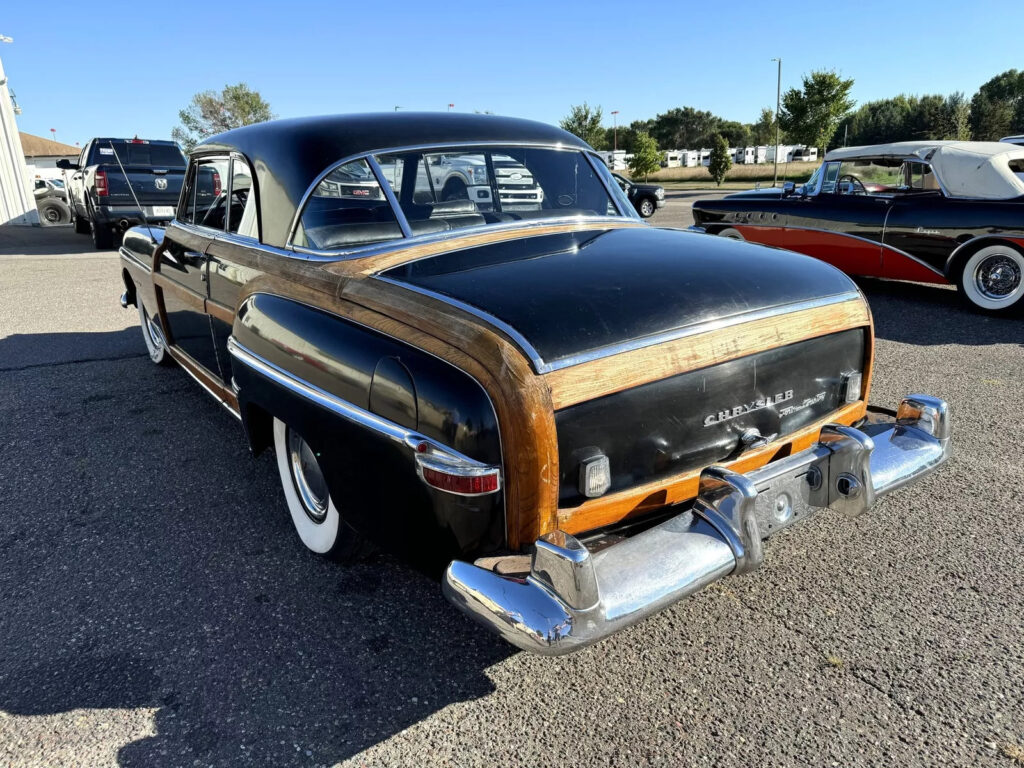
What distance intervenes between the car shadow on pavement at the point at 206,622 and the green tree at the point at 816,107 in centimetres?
3510

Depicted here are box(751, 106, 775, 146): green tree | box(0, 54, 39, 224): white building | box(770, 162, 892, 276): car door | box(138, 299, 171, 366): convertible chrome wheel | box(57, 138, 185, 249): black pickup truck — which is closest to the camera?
box(138, 299, 171, 366): convertible chrome wheel

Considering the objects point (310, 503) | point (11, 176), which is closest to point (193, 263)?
point (310, 503)

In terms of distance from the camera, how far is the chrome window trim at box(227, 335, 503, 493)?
5.92ft

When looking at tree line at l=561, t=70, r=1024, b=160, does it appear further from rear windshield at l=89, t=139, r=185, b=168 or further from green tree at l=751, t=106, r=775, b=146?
rear windshield at l=89, t=139, r=185, b=168

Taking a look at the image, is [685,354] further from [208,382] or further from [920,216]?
[920,216]

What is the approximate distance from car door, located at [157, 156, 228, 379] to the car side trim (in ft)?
3.31

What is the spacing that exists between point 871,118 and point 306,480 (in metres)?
69.0

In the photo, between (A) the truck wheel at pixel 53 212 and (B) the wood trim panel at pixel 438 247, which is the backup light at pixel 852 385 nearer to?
(B) the wood trim panel at pixel 438 247

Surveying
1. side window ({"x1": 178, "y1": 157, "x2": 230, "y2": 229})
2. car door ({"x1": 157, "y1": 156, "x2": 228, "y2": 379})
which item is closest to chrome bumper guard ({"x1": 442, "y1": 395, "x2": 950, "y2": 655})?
car door ({"x1": 157, "y1": 156, "x2": 228, "y2": 379})

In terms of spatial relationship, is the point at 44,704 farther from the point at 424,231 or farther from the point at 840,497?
the point at 840,497

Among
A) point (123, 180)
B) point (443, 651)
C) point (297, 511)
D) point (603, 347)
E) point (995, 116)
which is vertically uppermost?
point (995, 116)

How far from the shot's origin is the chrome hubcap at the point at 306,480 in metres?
2.76

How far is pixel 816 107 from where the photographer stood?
107ft

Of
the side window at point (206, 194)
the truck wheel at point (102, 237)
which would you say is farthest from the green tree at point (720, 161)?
the side window at point (206, 194)
